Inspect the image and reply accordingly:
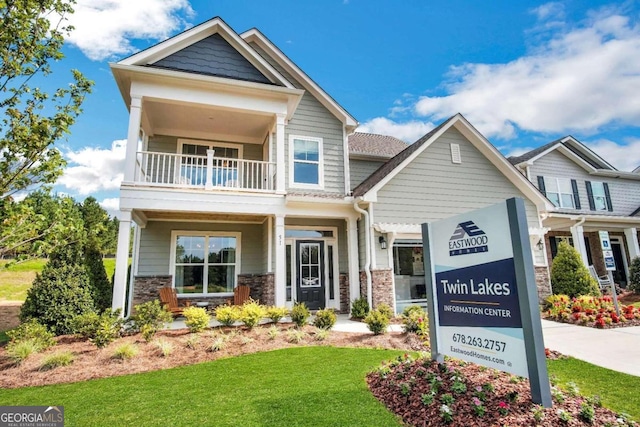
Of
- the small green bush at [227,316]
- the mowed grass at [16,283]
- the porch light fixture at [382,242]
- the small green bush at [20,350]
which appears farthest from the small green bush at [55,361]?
the mowed grass at [16,283]

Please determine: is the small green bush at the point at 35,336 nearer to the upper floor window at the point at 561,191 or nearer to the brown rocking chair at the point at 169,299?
the brown rocking chair at the point at 169,299

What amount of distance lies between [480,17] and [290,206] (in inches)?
331

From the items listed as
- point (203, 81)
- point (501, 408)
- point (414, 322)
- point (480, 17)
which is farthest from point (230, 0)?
point (501, 408)

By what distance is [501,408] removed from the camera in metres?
3.14

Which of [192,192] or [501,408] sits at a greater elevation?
[192,192]

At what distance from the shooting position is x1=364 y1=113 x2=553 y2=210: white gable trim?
10.7 meters

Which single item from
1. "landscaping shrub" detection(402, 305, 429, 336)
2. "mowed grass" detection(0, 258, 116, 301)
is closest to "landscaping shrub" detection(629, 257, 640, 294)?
"landscaping shrub" detection(402, 305, 429, 336)

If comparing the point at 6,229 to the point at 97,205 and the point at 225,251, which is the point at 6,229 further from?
the point at 97,205

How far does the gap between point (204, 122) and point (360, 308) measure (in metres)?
7.71

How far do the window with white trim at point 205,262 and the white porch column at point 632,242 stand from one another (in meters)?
17.3

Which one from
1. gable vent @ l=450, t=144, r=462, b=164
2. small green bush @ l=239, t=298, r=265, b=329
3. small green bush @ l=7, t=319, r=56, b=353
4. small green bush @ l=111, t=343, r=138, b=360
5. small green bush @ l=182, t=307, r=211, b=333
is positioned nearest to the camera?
small green bush @ l=111, t=343, r=138, b=360

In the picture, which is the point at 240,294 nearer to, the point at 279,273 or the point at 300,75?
the point at 279,273

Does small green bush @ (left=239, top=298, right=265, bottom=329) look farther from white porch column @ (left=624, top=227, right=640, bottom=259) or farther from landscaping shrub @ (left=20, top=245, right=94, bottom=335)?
white porch column @ (left=624, top=227, right=640, bottom=259)

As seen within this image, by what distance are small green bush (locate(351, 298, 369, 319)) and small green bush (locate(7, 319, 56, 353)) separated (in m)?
7.04
